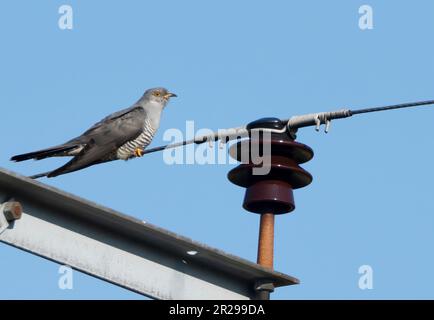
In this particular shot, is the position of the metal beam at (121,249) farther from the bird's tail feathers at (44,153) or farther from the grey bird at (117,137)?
the grey bird at (117,137)

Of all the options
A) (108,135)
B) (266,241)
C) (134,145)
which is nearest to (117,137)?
(108,135)

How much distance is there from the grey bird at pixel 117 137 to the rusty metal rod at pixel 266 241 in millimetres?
3426

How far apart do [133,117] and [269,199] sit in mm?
4853

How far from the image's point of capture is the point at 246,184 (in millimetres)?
8078

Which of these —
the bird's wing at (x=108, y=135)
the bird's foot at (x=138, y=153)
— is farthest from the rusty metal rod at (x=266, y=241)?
the bird's foot at (x=138, y=153)

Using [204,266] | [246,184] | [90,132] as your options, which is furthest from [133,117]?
[204,266]

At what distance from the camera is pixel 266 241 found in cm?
745

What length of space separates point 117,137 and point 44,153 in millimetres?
1480

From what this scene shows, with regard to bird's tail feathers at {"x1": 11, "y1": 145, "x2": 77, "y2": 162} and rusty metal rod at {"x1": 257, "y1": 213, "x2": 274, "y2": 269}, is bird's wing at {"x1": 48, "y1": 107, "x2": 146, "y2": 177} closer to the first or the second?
bird's tail feathers at {"x1": 11, "y1": 145, "x2": 77, "y2": 162}

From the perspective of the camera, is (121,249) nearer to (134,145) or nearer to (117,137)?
(117,137)

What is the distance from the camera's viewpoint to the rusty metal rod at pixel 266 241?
732 centimetres

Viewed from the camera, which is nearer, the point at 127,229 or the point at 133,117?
the point at 127,229
